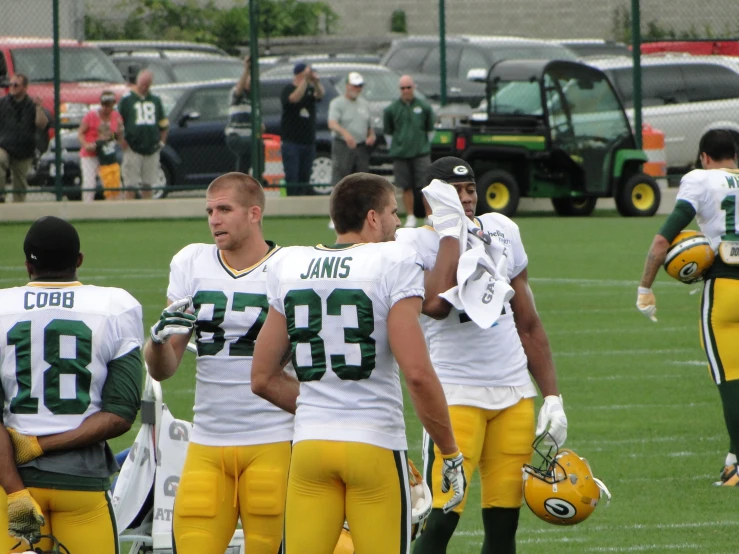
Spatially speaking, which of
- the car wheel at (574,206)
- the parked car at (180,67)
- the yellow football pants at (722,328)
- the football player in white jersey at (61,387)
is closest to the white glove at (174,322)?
the football player in white jersey at (61,387)

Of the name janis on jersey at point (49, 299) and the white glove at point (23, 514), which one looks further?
the name janis on jersey at point (49, 299)

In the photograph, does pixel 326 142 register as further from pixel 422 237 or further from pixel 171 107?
pixel 422 237

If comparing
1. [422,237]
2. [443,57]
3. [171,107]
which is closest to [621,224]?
[443,57]

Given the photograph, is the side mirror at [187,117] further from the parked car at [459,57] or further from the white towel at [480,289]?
the white towel at [480,289]

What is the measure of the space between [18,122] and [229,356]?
1474 cm

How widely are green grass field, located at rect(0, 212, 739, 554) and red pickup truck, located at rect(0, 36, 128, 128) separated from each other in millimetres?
2192

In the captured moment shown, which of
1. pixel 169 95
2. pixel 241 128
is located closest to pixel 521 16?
pixel 169 95

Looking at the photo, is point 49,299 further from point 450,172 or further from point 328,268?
point 450,172

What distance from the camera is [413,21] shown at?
1458 inches

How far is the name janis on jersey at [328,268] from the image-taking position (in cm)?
459

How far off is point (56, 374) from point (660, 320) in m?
8.82

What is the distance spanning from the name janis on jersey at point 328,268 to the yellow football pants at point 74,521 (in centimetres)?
100

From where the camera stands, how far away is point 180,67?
78.7ft

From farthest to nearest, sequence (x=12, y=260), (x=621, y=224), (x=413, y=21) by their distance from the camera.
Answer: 1. (x=413, y=21)
2. (x=621, y=224)
3. (x=12, y=260)
